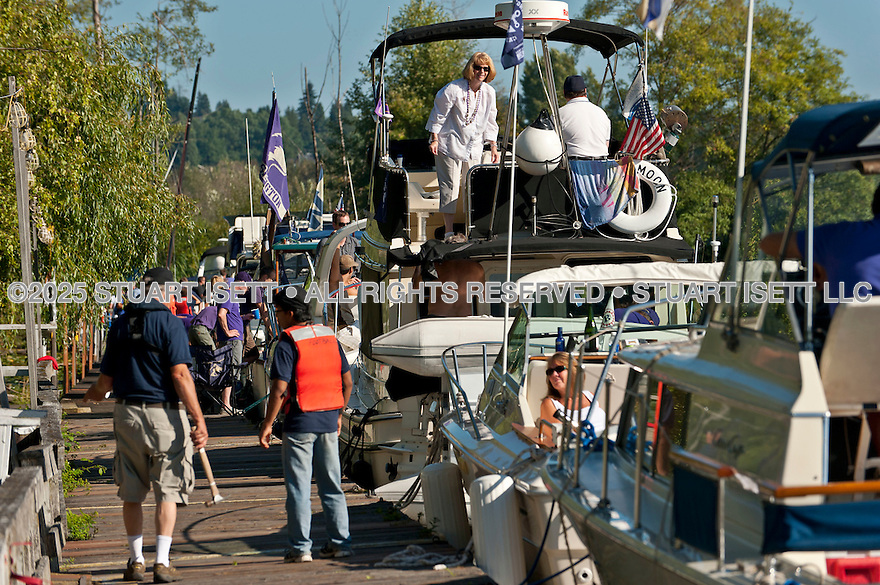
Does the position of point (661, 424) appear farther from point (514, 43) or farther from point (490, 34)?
point (490, 34)

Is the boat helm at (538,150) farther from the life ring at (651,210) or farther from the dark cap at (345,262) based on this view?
the dark cap at (345,262)

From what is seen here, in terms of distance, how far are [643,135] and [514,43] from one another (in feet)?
10.2

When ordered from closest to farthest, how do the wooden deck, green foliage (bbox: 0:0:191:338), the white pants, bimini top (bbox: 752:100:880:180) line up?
bimini top (bbox: 752:100:880:180) < the wooden deck < the white pants < green foliage (bbox: 0:0:191:338)

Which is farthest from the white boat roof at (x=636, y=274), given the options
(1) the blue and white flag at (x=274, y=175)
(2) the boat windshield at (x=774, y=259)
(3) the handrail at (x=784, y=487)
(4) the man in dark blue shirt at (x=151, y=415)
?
(1) the blue and white flag at (x=274, y=175)

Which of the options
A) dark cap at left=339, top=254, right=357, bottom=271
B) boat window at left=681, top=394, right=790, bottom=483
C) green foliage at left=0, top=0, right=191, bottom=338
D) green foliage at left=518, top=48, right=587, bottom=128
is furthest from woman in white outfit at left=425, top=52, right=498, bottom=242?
green foliage at left=518, top=48, right=587, bottom=128

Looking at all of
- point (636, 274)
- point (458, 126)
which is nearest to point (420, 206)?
point (458, 126)

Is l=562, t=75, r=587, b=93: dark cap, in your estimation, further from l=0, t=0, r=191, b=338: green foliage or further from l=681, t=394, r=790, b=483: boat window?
l=681, t=394, r=790, b=483: boat window

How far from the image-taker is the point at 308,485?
24.2 ft

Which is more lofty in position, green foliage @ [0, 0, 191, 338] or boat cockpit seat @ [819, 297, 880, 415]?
green foliage @ [0, 0, 191, 338]

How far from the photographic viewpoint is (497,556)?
663cm

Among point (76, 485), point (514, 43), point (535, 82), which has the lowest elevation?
point (76, 485)

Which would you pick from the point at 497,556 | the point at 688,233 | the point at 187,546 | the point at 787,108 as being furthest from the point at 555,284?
the point at 787,108

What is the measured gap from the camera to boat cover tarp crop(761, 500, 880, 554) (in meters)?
3.91

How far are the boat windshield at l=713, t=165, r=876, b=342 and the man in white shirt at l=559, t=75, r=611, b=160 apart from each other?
258 inches
